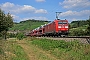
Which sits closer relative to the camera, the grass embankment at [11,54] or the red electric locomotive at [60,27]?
the grass embankment at [11,54]

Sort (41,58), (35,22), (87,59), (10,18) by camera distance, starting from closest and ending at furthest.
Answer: (87,59)
(41,58)
(10,18)
(35,22)

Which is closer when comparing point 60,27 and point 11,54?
point 11,54

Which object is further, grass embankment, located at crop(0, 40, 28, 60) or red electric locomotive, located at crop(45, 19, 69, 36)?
red electric locomotive, located at crop(45, 19, 69, 36)

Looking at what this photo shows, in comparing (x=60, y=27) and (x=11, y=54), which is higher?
(x=60, y=27)

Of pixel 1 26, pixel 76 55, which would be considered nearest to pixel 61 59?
pixel 76 55

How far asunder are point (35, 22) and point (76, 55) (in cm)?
16406

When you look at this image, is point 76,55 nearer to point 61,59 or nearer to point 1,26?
point 61,59

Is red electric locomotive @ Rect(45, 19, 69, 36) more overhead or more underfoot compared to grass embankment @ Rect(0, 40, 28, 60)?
more overhead

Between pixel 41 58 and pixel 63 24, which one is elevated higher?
pixel 63 24

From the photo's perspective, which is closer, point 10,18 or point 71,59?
point 71,59

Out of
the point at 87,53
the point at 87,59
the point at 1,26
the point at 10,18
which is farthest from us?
the point at 10,18

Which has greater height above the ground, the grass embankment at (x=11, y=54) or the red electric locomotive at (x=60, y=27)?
the red electric locomotive at (x=60, y=27)

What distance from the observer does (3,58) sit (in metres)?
17.8

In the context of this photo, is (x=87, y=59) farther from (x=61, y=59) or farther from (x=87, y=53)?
(x=61, y=59)
